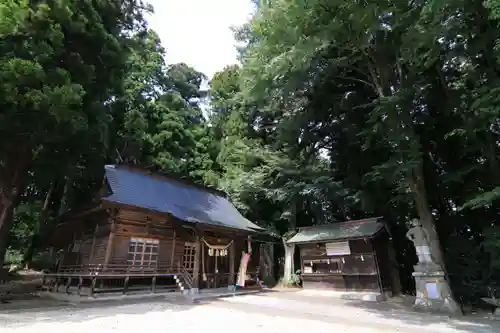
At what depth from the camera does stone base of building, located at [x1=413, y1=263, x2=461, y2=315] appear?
9539mm

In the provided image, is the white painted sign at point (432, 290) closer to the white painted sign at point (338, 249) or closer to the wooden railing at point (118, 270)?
the white painted sign at point (338, 249)

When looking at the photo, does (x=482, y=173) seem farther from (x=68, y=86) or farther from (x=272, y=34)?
(x=68, y=86)

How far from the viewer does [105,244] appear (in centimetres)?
1160

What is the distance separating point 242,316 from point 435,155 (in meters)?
11.6

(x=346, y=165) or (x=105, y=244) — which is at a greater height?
(x=346, y=165)

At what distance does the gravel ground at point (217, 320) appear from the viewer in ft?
20.2

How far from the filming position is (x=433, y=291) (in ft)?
32.7

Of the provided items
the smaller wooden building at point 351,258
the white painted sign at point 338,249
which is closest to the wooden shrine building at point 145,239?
the smaller wooden building at point 351,258

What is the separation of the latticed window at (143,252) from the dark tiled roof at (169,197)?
1.54m

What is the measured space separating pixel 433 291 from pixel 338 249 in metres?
5.15

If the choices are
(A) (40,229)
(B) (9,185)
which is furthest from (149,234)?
(A) (40,229)

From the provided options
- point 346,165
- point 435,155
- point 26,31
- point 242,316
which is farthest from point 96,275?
point 435,155

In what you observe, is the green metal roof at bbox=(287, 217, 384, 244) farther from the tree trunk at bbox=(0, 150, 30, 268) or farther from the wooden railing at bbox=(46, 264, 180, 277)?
the tree trunk at bbox=(0, 150, 30, 268)

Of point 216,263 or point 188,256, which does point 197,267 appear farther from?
point 216,263
